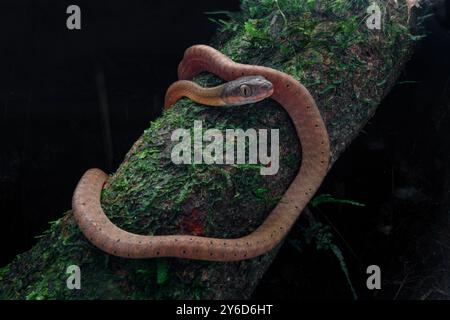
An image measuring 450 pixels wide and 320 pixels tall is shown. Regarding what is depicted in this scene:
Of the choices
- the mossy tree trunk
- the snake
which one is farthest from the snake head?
the mossy tree trunk

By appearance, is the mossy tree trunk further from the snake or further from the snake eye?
the snake eye

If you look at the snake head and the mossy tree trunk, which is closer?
the mossy tree trunk

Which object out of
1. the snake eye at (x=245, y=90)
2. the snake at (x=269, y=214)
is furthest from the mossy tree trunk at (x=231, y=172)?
the snake eye at (x=245, y=90)

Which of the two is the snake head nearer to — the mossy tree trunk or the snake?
the snake

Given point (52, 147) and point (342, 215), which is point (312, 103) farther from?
point (52, 147)

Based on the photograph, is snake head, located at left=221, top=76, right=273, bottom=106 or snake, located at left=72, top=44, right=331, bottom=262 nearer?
snake, located at left=72, top=44, right=331, bottom=262

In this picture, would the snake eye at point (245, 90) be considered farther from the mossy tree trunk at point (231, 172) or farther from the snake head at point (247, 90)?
the mossy tree trunk at point (231, 172)
